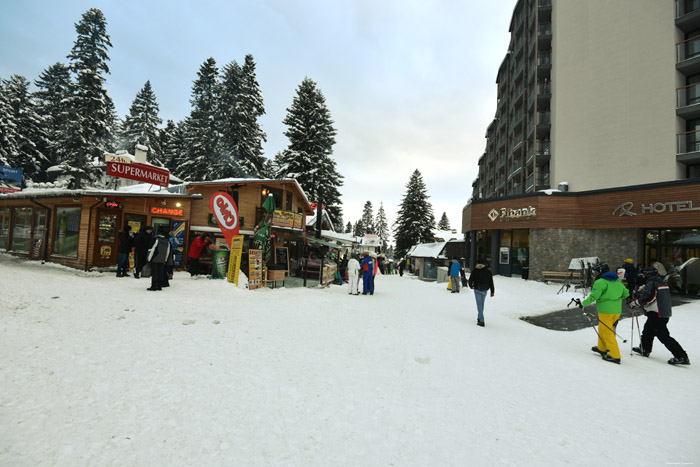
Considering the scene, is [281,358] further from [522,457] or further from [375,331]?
[522,457]

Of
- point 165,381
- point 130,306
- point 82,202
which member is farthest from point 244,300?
point 82,202

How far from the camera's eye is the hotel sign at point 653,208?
15604 millimetres

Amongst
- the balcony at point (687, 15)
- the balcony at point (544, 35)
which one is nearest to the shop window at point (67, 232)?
the balcony at point (544, 35)

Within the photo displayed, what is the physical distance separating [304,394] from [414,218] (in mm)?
40576

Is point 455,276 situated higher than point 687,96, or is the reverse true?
point 687,96

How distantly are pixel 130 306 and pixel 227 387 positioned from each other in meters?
4.51

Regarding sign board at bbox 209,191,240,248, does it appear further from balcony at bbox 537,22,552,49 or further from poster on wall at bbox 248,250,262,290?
balcony at bbox 537,22,552,49

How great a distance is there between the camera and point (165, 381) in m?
3.58

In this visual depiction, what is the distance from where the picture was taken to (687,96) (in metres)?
19.2

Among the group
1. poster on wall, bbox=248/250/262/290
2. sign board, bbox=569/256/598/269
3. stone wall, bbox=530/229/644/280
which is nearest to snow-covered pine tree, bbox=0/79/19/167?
poster on wall, bbox=248/250/262/290

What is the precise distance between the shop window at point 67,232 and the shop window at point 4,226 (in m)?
5.39

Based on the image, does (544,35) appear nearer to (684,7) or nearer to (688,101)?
(684,7)

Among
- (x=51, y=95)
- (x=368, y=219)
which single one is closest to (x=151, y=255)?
(x=51, y=95)

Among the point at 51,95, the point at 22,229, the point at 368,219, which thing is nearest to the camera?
the point at 22,229
